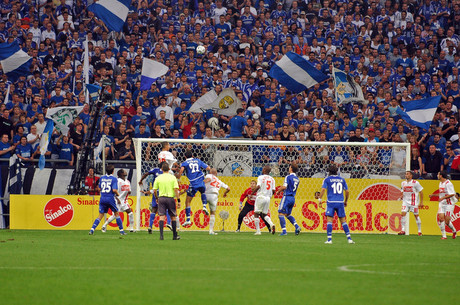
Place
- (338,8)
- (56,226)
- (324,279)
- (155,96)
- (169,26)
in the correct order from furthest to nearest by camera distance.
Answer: (338,8) → (169,26) → (155,96) → (56,226) → (324,279)

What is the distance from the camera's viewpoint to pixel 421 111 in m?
27.4

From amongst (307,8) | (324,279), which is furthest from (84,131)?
(324,279)

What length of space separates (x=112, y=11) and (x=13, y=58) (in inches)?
166

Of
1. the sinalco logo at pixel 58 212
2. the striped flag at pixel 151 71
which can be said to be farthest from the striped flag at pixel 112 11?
the sinalco logo at pixel 58 212

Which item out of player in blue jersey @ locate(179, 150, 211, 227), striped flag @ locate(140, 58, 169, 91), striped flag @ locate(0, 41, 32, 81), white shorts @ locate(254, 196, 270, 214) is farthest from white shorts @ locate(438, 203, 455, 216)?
striped flag @ locate(0, 41, 32, 81)

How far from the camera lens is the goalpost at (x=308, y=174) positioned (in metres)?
25.8

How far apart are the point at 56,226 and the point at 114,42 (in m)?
8.11

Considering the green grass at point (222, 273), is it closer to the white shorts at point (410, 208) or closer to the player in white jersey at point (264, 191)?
the player in white jersey at point (264, 191)

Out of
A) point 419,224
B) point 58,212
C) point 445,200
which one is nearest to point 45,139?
point 58,212

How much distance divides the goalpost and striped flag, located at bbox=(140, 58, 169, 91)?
2401 millimetres

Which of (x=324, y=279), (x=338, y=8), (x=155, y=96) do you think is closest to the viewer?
(x=324, y=279)

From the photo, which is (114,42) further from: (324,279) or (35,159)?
(324,279)

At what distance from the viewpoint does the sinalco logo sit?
2564cm

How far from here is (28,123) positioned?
2641 cm
